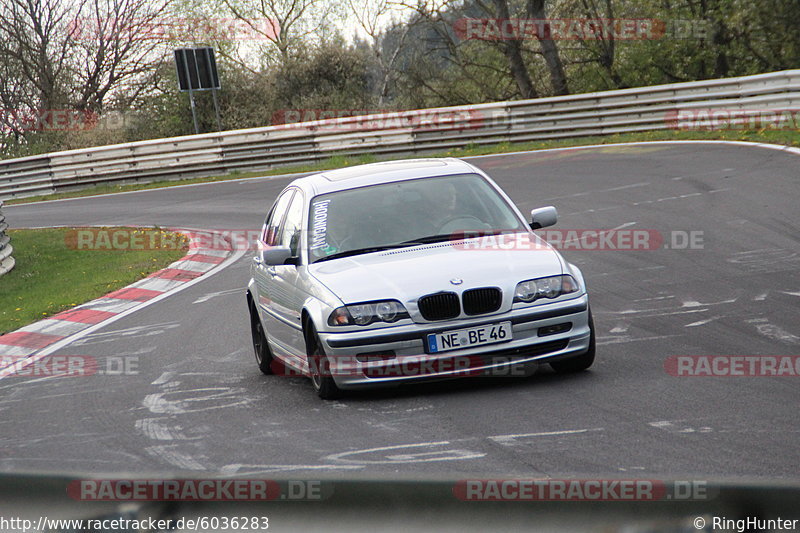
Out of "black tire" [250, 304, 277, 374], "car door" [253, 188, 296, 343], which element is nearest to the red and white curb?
"black tire" [250, 304, 277, 374]

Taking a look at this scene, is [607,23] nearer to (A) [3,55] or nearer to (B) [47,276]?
(B) [47,276]

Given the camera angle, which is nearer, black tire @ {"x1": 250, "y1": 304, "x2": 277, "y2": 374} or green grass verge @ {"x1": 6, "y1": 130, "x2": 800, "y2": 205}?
black tire @ {"x1": 250, "y1": 304, "x2": 277, "y2": 374}

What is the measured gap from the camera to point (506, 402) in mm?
6461

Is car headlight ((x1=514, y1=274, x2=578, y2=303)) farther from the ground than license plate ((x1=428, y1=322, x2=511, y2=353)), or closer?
farther from the ground

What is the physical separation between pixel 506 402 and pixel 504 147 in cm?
2042

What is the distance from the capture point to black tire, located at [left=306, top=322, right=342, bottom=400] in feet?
22.6

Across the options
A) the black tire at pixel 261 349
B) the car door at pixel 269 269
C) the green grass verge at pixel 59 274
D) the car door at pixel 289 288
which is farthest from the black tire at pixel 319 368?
the green grass verge at pixel 59 274

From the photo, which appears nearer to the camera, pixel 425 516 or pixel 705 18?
pixel 425 516

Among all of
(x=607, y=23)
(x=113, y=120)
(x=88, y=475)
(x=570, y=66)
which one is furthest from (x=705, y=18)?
(x=88, y=475)

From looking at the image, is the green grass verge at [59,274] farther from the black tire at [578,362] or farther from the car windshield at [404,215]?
the black tire at [578,362]

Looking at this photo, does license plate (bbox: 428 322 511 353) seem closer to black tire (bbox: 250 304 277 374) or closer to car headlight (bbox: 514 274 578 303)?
car headlight (bbox: 514 274 578 303)

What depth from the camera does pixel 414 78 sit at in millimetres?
34688

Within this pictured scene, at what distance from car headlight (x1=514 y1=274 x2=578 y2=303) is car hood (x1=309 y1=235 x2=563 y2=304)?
0.04 metres

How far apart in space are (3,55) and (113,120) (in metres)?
7.08
